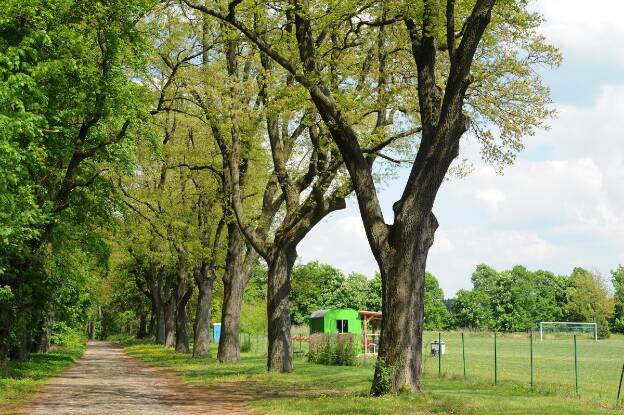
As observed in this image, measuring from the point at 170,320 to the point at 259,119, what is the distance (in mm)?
36340

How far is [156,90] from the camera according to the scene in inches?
1288

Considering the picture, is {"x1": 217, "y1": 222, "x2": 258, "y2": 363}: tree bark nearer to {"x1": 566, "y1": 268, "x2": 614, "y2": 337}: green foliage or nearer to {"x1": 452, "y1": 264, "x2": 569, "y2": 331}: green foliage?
{"x1": 566, "y1": 268, "x2": 614, "y2": 337}: green foliage

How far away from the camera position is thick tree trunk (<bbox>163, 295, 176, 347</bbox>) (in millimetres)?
59781

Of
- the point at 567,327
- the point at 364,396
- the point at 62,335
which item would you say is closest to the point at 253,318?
the point at 62,335

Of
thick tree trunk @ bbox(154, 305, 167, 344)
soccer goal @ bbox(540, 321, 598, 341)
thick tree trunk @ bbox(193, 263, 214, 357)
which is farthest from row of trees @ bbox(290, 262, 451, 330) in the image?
thick tree trunk @ bbox(193, 263, 214, 357)

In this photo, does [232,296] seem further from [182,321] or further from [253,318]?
[253,318]

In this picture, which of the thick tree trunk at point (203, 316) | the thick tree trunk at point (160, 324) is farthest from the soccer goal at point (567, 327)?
the thick tree trunk at point (203, 316)

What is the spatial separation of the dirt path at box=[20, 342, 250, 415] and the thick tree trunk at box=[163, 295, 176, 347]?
31.6 meters

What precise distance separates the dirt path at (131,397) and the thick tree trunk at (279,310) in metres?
3.48

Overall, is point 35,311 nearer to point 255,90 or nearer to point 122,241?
point 255,90

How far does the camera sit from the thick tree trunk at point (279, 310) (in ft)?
88.1

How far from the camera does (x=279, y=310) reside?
26922 millimetres

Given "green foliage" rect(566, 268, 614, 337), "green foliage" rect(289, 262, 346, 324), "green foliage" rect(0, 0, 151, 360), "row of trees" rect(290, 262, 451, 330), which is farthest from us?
"row of trees" rect(290, 262, 451, 330)

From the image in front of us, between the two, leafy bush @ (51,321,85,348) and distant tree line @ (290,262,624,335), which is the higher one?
distant tree line @ (290,262,624,335)
